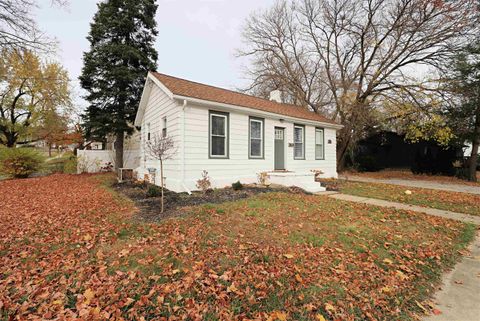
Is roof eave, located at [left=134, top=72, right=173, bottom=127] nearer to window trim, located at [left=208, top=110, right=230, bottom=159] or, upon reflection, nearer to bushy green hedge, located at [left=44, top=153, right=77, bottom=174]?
window trim, located at [left=208, top=110, right=230, bottom=159]

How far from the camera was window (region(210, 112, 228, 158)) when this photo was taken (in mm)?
8891

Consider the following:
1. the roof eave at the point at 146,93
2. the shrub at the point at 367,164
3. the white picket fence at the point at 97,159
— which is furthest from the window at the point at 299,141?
the white picket fence at the point at 97,159

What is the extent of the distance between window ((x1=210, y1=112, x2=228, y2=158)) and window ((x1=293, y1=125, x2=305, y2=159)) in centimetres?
433

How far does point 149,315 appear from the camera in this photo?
230cm

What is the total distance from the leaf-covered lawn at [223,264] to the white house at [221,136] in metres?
3.29

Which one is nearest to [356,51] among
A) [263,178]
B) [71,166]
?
[263,178]

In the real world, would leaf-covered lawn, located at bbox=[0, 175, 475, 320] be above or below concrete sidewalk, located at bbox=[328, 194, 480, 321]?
above

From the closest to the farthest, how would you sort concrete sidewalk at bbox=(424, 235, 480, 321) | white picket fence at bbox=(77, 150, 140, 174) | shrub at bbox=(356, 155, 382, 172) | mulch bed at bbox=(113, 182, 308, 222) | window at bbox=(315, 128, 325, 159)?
1. concrete sidewalk at bbox=(424, 235, 480, 321)
2. mulch bed at bbox=(113, 182, 308, 222)
3. window at bbox=(315, 128, 325, 159)
4. white picket fence at bbox=(77, 150, 140, 174)
5. shrub at bbox=(356, 155, 382, 172)

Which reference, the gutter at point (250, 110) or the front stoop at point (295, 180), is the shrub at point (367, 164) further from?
the front stoop at point (295, 180)

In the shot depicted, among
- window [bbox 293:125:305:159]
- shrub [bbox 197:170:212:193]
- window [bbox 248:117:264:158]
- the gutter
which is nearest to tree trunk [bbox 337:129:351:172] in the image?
the gutter

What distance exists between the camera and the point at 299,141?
12172mm

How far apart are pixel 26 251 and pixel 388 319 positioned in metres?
5.15

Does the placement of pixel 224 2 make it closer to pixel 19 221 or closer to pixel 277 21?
pixel 277 21

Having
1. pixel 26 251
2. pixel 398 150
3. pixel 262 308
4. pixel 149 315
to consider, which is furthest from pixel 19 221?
pixel 398 150
